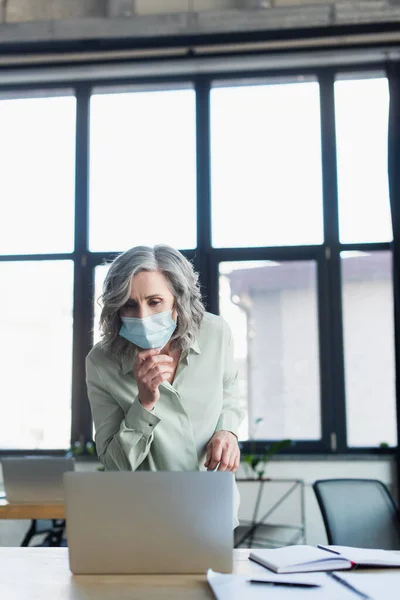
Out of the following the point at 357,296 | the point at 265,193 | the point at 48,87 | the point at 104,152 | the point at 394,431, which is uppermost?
the point at 48,87

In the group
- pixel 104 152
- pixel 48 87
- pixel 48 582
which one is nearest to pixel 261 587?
pixel 48 582

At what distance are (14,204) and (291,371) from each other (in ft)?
8.42

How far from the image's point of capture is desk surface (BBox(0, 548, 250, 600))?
1.20 metres

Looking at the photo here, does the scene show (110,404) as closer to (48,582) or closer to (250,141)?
(48,582)

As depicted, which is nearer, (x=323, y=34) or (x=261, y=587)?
(x=261, y=587)

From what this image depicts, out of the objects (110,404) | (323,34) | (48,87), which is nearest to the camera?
(110,404)

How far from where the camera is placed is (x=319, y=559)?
1346 millimetres

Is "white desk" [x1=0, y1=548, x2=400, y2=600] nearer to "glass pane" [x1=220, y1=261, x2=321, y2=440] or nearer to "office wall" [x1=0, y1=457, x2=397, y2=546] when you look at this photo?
"office wall" [x1=0, y1=457, x2=397, y2=546]

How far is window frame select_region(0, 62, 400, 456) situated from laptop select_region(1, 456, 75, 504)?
2.27m

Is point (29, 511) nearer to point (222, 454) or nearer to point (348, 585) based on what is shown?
point (222, 454)

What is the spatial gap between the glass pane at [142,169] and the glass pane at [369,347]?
128 cm

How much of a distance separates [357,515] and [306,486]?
180 centimetres

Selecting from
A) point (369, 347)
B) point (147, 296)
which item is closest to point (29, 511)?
point (147, 296)

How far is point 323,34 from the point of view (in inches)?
198
